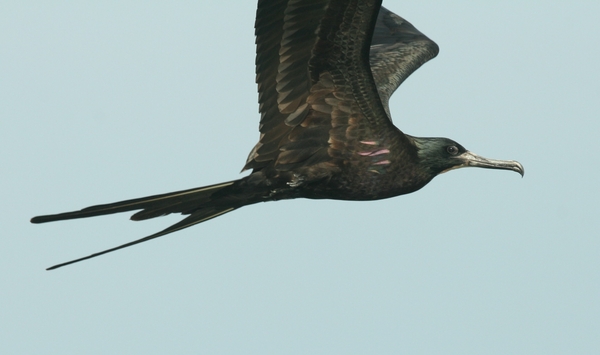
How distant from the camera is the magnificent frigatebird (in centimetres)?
754

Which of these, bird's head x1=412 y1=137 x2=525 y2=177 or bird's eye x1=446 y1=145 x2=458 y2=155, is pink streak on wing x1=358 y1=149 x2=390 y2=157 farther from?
bird's eye x1=446 y1=145 x2=458 y2=155

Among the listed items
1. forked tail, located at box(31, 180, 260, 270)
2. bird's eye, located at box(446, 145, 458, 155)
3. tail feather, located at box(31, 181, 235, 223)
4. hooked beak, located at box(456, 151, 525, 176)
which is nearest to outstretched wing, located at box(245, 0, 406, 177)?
forked tail, located at box(31, 180, 260, 270)

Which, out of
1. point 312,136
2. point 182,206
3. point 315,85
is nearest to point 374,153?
point 312,136

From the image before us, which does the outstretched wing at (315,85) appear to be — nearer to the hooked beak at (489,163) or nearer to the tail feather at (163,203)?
the tail feather at (163,203)

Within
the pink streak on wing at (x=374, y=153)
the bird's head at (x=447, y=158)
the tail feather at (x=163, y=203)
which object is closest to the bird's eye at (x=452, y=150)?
the bird's head at (x=447, y=158)

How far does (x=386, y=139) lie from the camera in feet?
26.5

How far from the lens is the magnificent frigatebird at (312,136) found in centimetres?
754

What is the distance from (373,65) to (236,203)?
2.81 meters

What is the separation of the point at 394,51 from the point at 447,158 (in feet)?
8.31

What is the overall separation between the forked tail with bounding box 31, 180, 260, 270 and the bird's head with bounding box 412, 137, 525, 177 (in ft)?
4.49

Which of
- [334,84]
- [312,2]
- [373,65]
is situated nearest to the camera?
[312,2]

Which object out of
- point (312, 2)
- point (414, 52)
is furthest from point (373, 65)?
point (312, 2)

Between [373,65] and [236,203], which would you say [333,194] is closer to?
[236,203]

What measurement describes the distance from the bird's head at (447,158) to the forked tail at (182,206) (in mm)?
1370
